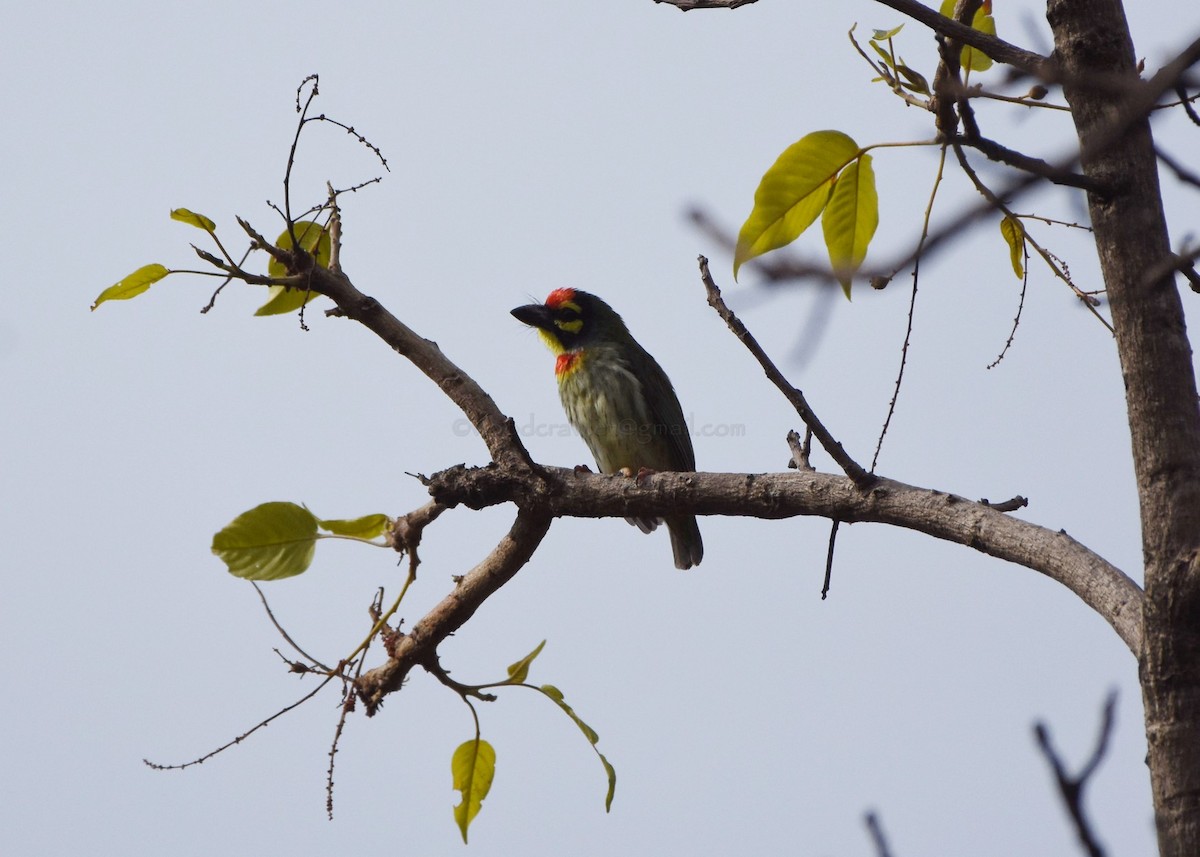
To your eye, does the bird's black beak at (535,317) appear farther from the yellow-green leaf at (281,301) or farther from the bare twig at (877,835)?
the bare twig at (877,835)

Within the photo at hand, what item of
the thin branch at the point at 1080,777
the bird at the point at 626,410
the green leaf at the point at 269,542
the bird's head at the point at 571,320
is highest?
the bird's head at the point at 571,320

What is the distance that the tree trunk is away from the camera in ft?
6.02

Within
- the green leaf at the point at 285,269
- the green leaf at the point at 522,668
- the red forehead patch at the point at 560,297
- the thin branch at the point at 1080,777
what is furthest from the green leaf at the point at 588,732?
the red forehead patch at the point at 560,297

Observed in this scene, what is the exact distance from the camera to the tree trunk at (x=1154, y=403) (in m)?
1.83

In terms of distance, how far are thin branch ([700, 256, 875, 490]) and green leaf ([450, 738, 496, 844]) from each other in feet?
4.35

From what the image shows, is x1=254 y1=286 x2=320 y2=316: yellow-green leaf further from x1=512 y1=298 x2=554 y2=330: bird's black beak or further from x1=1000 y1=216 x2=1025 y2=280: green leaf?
x1=512 y1=298 x2=554 y2=330: bird's black beak

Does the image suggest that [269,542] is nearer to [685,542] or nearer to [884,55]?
[884,55]

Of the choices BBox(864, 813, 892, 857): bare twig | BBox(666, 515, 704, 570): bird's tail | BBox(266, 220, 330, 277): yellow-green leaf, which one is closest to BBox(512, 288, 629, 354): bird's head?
BBox(666, 515, 704, 570): bird's tail

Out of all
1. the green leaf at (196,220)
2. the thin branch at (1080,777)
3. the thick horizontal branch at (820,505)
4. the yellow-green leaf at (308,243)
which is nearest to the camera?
the thin branch at (1080,777)

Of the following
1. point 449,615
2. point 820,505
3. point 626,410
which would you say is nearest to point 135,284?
point 449,615

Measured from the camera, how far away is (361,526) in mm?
3146

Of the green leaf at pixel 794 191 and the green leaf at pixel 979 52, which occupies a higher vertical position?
the green leaf at pixel 979 52

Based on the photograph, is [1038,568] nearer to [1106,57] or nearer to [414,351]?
[1106,57]

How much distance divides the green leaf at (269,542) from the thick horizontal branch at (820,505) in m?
0.36
